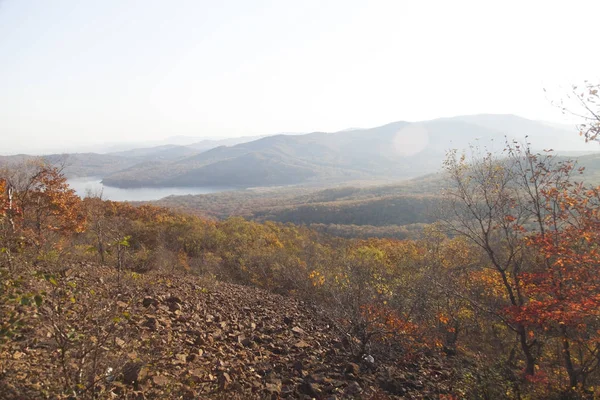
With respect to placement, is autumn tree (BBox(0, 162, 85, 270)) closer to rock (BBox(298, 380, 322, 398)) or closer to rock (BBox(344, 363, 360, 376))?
rock (BBox(298, 380, 322, 398))

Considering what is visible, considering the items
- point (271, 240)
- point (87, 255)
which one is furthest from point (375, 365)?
point (271, 240)

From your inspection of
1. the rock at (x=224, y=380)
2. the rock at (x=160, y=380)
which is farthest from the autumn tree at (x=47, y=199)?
the rock at (x=224, y=380)

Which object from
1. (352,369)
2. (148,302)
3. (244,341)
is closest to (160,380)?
(244,341)

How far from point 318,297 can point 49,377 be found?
10.3 m

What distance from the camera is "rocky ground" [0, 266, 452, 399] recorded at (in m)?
3.83

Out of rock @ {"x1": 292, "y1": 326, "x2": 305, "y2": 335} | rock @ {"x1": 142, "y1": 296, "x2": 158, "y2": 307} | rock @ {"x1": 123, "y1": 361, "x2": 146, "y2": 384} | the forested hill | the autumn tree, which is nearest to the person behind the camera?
the forested hill

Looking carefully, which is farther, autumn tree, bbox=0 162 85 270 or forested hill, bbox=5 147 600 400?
autumn tree, bbox=0 162 85 270

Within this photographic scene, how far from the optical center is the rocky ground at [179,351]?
151 inches

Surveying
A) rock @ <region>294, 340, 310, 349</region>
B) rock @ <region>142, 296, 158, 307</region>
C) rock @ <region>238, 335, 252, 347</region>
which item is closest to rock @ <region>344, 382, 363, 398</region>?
rock @ <region>294, 340, 310, 349</region>

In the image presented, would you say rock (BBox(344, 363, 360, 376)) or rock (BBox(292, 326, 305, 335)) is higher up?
rock (BBox(292, 326, 305, 335))

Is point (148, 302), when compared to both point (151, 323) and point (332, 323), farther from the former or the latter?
point (332, 323)

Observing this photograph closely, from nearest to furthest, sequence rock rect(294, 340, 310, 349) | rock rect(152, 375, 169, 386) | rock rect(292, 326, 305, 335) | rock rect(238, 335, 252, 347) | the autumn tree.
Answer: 1. rock rect(152, 375, 169, 386)
2. rock rect(238, 335, 252, 347)
3. rock rect(294, 340, 310, 349)
4. rock rect(292, 326, 305, 335)
5. the autumn tree

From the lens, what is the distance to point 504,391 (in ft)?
24.6

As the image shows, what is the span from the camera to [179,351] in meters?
6.07
